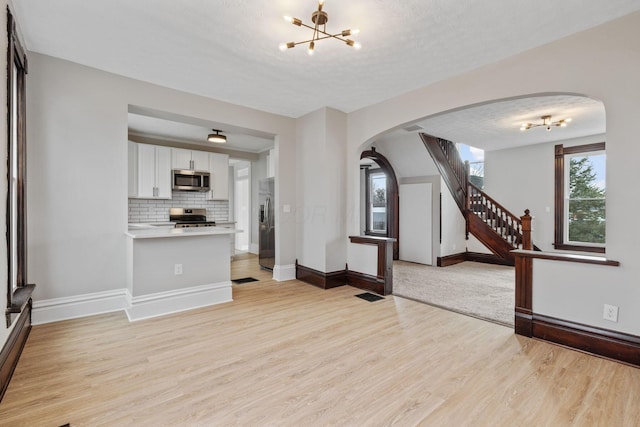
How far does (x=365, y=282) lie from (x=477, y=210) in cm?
418

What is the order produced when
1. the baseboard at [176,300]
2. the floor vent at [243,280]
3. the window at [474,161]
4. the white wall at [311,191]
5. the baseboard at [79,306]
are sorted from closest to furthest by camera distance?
the baseboard at [79,306]
the baseboard at [176,300]
the white wall at [311,191]
the floor vent at [243,280]
the window at [474,161]

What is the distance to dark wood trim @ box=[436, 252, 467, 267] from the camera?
20.2 feet

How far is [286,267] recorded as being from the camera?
479 centimetres

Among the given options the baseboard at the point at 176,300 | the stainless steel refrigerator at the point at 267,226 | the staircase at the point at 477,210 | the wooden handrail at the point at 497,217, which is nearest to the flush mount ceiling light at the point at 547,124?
the staircase at the point at 477,210

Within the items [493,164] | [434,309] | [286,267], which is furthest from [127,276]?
[493,164]

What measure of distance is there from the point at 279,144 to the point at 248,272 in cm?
238

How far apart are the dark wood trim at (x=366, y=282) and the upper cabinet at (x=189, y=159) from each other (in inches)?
162

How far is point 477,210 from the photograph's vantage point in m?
6.95

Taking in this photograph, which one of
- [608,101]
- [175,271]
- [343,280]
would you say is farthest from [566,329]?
[175,271]

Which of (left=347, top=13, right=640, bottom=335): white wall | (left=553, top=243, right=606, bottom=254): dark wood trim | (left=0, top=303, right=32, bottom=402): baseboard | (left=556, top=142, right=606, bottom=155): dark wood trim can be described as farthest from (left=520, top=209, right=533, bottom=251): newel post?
(left=0, top=303, right=32, bottom=402): baseboard

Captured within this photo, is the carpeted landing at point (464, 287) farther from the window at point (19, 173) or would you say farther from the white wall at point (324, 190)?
the window at point (19, 173)

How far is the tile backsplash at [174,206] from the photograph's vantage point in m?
6.08

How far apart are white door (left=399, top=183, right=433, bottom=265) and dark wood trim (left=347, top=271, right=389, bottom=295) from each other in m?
2.51

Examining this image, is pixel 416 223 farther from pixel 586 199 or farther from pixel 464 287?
pixel 586 199
